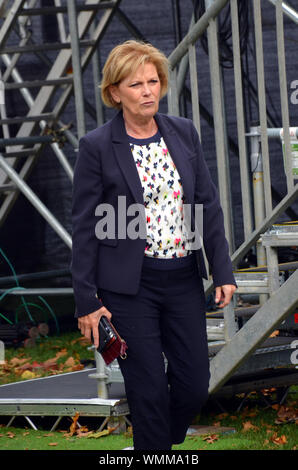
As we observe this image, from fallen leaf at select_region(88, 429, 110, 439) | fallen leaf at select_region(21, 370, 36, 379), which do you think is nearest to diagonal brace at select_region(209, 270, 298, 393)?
fallen leaf at select_region(88, 429, 110, 439)

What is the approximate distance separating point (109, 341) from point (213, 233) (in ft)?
1.89

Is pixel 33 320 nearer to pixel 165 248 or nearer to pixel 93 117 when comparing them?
pixel 93 117

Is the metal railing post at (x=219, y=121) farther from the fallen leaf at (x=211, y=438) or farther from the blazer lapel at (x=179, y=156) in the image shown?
the blazer lapel at (x=179, y=156)

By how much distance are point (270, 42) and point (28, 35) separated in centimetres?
213

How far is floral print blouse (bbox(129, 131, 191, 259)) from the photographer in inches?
146

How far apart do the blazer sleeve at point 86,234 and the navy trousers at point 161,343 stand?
11 centimetres

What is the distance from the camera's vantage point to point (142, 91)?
12.1ft

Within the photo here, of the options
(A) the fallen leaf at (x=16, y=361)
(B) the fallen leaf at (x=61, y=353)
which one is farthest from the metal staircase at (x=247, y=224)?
(B) the fallen leaf at (x=61, y=353)

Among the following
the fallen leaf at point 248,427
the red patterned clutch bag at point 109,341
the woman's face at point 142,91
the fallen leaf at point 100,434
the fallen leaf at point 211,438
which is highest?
the woman's face at point 142,91

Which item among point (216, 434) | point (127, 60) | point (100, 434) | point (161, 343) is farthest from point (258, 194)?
point (127, 60)

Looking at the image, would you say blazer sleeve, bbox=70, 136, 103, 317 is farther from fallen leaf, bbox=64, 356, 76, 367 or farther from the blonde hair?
fallen leaf, bbox=64, 356, 76, 367

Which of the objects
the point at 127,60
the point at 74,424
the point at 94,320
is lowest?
the point at 74,424

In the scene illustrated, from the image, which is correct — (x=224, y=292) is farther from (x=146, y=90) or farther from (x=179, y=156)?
(x=146, y=90)

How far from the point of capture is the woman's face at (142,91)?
3.69m
